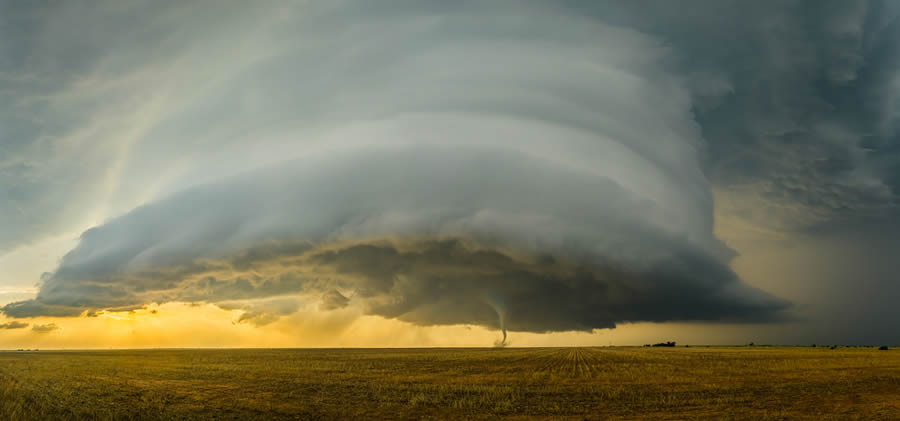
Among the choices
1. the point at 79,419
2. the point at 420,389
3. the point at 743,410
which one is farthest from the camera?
the point at 420,389

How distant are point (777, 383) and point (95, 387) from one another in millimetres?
51792

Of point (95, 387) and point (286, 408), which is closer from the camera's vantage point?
point (286, 408)

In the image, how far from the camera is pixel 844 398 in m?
32.2

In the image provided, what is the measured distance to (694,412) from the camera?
2672 cm

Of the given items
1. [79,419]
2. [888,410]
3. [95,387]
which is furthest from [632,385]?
[95,387]

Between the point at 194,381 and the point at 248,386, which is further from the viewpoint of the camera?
the point at 194,381

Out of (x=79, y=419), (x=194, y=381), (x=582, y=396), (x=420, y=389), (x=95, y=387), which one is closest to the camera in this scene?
(x=79, y=419)

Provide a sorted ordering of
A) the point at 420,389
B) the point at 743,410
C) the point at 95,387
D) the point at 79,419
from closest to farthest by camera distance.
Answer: the point at 79,419
the point at 743,410
the point at 420,389
the point at 95,387

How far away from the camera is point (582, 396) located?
32125 millimetres

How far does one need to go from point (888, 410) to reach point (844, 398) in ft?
15.2

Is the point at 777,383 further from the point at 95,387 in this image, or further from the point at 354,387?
the point at 95,387

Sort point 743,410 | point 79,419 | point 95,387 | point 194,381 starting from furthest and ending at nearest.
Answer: point 194,381 → point 95,387 → point 743,410 → point 79,419

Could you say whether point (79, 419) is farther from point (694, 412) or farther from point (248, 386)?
point (694, 412)

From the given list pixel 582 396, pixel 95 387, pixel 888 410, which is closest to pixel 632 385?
pixel 582 396
